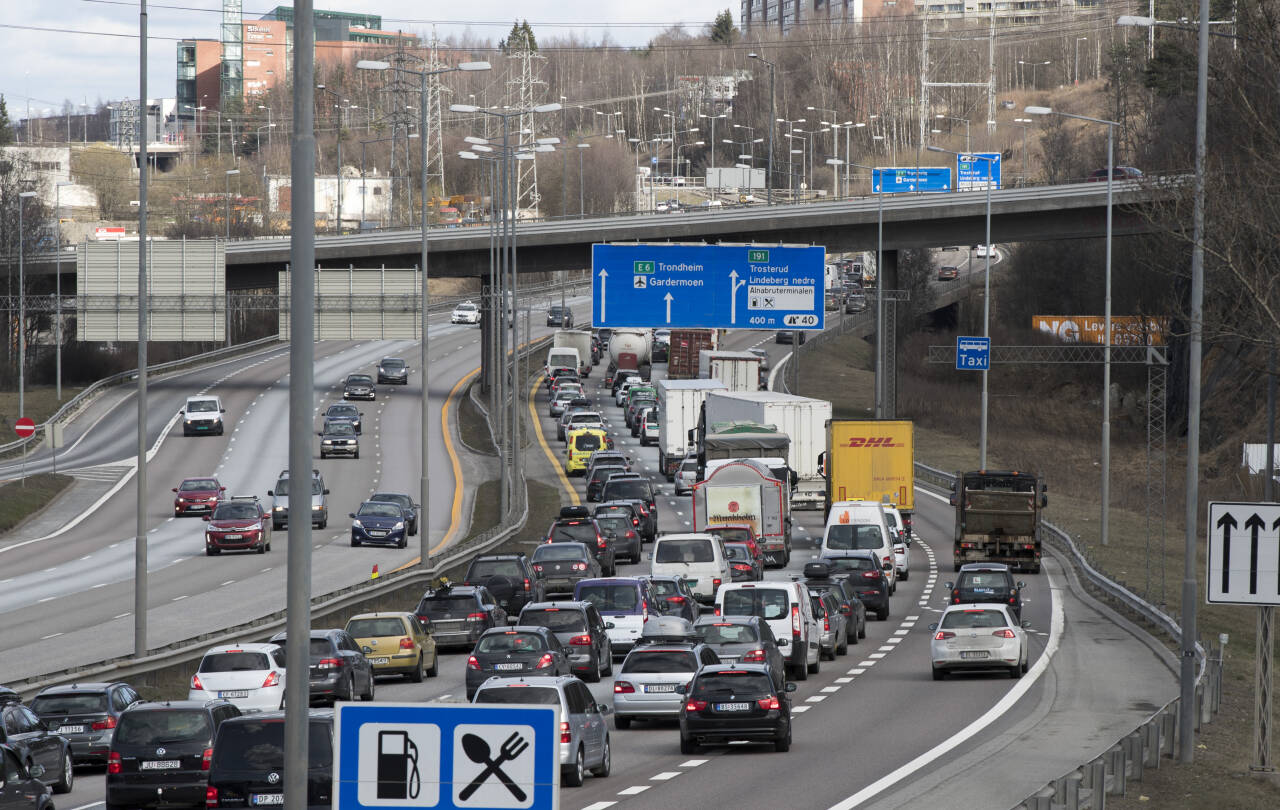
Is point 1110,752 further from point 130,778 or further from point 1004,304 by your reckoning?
point 1004,304

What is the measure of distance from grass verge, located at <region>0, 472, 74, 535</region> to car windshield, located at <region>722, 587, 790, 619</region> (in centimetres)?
3478

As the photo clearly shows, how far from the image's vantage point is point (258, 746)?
1656cm

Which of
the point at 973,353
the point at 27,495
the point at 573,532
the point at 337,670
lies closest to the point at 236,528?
the point at 573,532

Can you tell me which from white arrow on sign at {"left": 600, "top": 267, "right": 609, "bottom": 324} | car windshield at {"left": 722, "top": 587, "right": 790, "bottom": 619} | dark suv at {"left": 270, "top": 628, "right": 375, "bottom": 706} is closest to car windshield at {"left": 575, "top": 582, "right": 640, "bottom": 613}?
car windshield at {"left": 722, "top": 587, "right": 790, "bottom": 619}

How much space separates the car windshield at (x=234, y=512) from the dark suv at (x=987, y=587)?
75.0 ft

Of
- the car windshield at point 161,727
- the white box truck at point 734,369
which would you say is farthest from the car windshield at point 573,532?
the white box truck at point 734,369

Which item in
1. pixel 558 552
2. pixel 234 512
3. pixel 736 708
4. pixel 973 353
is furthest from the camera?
pixel 973 353

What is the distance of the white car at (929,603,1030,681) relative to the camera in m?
29.5

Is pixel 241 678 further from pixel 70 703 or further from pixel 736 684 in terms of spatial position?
pixel 736 684

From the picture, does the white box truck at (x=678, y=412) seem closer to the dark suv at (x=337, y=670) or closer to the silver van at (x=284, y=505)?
the silver van at (x=284, y=505)

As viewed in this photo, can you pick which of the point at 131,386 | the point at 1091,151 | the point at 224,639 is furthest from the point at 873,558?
the point at 1091,151

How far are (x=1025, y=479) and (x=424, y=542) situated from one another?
16649 mm

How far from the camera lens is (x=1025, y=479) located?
47.1 metres

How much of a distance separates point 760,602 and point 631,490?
26.4 m
